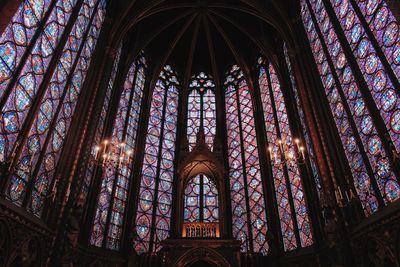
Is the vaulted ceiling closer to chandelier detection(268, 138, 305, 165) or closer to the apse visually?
the apse

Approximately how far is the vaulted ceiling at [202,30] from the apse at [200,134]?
0.33 ft

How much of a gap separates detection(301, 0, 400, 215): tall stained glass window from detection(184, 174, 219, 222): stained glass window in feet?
22.3

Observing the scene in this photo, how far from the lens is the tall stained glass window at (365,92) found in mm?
7672

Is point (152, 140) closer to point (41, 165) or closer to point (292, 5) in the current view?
point (41, 165)

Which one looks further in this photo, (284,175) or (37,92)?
(284,175)

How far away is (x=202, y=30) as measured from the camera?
2039cm

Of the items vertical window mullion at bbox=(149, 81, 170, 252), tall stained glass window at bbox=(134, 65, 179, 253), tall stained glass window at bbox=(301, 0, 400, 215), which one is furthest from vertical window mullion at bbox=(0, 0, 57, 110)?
tall stained glass window at bbox=(301, 0, 400, 215)

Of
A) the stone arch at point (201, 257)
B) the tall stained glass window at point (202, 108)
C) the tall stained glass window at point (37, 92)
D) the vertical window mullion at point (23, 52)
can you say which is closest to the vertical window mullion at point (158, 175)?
the tall stained glass window at point (202, 108)

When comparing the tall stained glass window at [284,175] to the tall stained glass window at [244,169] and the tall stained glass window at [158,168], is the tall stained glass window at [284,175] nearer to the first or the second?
the tall stained glass window at [244,169]

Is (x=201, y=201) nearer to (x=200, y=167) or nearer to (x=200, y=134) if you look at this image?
(x=200, y=167)

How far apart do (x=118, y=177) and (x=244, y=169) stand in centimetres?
625

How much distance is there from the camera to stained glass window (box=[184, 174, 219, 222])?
14.1 m

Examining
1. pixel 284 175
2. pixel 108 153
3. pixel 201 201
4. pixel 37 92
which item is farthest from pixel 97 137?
pixel 284 175

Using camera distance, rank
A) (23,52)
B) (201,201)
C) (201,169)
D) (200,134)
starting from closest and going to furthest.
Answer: (23,52) → (201,169) → (200,134) → (201,201)
